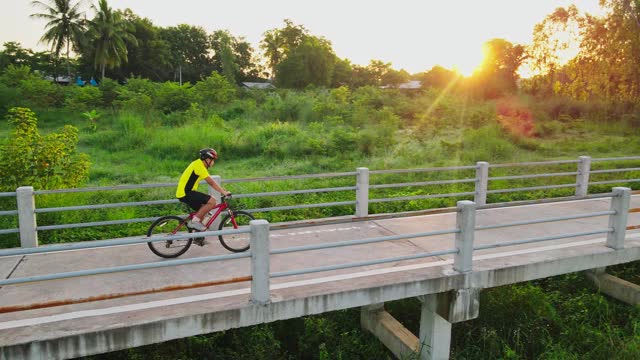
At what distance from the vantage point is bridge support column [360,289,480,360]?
21.7 feet

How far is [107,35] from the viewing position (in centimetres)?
4838

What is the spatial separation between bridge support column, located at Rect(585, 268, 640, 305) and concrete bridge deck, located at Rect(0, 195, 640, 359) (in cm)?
118

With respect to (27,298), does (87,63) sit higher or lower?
higher

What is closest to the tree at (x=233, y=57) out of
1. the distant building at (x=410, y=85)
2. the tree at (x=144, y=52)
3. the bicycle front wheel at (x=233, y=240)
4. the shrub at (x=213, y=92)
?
the tree at (x=144, y=52)

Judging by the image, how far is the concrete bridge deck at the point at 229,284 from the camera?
5.08 metres

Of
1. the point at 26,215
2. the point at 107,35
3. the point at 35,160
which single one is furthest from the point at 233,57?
the point at 26,215

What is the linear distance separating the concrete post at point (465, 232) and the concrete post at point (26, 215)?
6.29 m

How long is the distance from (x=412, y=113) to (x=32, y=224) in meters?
27.8

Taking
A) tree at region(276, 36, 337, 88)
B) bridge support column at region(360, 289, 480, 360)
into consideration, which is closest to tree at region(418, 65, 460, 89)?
tree at region(276, 36, 337, 88)

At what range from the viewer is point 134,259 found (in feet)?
24.7

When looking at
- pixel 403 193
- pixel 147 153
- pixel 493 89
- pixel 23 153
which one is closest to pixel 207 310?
pixel 23 153

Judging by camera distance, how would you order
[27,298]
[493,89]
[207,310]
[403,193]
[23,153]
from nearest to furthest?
[207,310], [27,298], [23,153], [403,193], [493,89]

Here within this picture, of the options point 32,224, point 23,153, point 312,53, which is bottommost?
point 32,224

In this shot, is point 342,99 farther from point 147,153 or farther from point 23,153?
point 23,153
